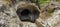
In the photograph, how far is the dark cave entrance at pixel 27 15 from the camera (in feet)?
32.2

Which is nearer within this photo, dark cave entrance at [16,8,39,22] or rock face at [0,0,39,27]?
rock face at [0,0,39,27]

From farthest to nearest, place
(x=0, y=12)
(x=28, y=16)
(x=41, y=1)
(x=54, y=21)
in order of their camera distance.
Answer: (x=28, y=16), (x=41, y=1), (x=0, y=12), (x=54, y=21)

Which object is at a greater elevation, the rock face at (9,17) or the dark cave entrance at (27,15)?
the rock face at (9,17)

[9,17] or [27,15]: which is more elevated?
[9,17]

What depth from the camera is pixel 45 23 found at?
577 centimetres

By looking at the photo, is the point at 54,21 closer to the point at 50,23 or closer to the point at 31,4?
the point at 50,23

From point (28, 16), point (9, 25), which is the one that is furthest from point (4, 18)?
point (28, 16)

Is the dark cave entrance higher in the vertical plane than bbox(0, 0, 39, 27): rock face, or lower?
lower

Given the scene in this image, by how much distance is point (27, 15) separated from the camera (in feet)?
35.7

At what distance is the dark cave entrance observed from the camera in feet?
32.2

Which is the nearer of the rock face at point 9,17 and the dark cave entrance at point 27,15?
the rock face at point 9,17

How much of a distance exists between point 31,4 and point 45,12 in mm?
2525

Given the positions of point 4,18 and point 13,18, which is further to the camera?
point 13,18

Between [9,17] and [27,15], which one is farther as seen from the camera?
[27,15]
